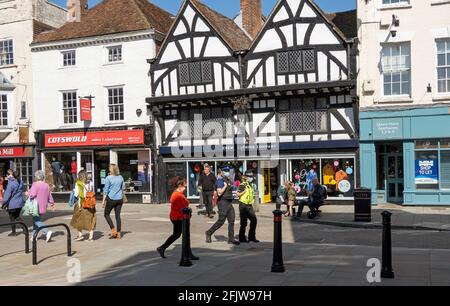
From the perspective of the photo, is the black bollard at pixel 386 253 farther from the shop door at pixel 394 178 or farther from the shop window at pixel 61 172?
the shop window at pixel 61 172

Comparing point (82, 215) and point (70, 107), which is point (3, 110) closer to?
point (70, 107)

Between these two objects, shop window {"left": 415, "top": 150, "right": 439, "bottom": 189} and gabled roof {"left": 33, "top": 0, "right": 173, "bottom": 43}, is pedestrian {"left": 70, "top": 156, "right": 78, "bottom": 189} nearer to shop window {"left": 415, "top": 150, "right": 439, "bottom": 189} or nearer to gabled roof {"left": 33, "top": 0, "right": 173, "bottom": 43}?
gabled roof {"left": 33, "top": 0, "right": 173, "bottom": 43}

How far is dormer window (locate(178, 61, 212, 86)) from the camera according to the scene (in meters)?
24.5

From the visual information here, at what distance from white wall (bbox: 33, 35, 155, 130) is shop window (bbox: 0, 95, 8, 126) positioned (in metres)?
1.80

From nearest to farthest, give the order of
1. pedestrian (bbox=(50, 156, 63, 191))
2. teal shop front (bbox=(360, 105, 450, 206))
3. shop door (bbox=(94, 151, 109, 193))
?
teal shop front (bbox=(360, 105, 450, 206)) < shop door (bbox=(94, 151, 109, 193)) < pedestrian (bbox=(50, 156, 63, 191))

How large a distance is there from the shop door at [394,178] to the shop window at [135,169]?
1159 cm

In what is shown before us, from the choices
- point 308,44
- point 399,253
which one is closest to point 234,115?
point 308,44

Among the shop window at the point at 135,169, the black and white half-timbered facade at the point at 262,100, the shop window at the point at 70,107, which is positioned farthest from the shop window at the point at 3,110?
the black and white half-timbered facade at the point at 262,100

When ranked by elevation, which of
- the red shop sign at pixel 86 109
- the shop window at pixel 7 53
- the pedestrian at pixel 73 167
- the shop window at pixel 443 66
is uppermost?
the shop window at pixel 7 53

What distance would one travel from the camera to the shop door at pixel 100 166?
27062mm

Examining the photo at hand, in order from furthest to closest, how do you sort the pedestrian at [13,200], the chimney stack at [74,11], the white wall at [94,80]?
the chimney stack at [74,11]
the white wall at [94,80]
the pedestrian at [13,200]

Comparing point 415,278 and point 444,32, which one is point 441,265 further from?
point 444,32

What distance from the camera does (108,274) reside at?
348 inches

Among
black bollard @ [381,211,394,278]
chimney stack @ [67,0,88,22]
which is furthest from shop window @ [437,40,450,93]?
chimney stack @ [67,0,88,22]
